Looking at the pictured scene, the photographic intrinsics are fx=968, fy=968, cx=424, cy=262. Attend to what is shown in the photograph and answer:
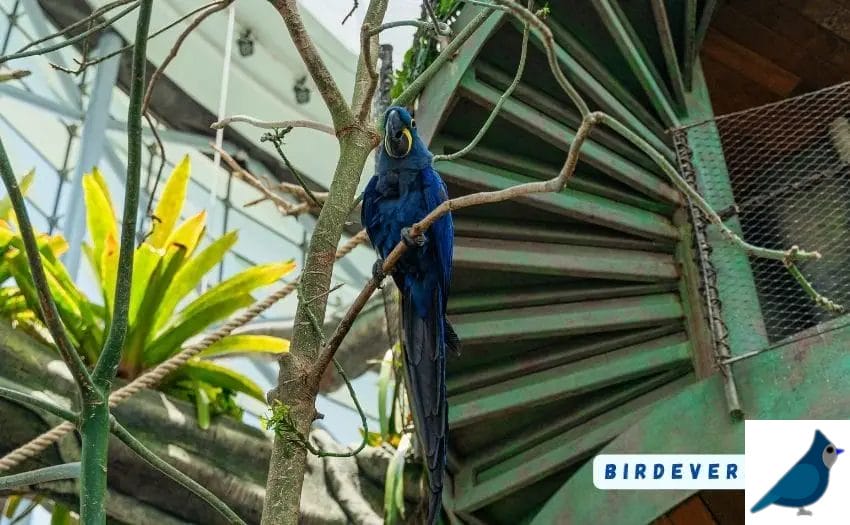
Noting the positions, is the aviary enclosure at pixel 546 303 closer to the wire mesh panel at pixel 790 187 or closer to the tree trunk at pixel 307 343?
the wire mesh panel at pixel 790 187

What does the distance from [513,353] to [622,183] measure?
2.83 feet

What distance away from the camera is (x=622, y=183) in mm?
4137

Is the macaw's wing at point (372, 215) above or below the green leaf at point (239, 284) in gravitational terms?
below

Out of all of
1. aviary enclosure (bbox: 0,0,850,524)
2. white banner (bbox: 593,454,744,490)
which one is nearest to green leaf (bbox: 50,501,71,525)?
aviary enclosure (bbox: 0,0,850,524)

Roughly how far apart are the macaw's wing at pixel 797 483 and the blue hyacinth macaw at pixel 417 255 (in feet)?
3.82

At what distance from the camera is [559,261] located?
12.9 feet

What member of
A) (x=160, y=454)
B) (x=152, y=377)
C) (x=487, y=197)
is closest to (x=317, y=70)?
(x=487, y=197)

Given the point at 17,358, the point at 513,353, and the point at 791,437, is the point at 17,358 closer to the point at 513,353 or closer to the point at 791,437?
the point at 513,353

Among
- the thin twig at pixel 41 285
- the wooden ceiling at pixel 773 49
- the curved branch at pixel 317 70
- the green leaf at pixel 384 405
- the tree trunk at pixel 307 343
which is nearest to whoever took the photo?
the thin twig at pixel 41 285

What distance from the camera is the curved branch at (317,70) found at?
1.76 meters

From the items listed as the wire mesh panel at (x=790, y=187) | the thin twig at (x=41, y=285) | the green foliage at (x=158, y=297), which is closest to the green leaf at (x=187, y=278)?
the green foliage at (x=158, y=297)

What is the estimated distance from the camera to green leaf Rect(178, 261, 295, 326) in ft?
12.8

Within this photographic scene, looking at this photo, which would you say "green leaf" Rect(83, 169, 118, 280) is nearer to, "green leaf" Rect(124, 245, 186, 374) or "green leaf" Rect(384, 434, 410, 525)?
"green leaf" Rect(124, 245, 186, 374)

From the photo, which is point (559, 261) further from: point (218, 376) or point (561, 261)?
point (218, 376)
